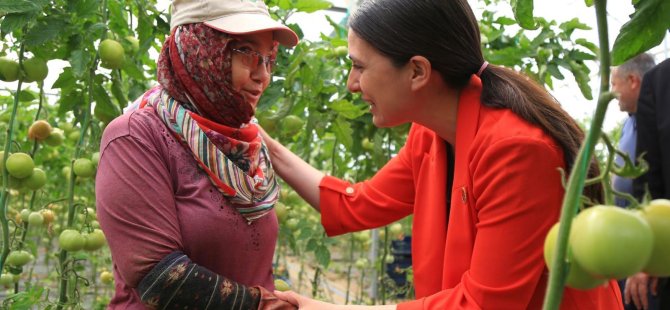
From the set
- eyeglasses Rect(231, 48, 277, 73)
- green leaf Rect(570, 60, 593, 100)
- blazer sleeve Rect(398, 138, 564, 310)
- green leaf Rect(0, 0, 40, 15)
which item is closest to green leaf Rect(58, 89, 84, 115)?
green leaf Rect(0, 0, 40, 15)

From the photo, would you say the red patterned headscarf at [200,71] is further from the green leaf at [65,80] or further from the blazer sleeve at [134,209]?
the green leaf at [65,80]

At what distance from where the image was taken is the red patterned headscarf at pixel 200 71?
1356 mm

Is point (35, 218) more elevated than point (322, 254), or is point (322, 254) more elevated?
point (35, 218)

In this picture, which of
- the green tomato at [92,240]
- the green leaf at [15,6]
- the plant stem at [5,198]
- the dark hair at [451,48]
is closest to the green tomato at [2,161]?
the plant stem at [5,198]

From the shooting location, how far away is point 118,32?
6.90 ft

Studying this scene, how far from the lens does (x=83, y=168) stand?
1.76m

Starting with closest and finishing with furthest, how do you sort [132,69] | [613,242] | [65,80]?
[613,242], [65,80], [132,69]

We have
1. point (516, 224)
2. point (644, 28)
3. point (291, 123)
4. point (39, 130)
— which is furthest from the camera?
point (291, 123)

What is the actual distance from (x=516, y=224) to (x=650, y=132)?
3.70 ft

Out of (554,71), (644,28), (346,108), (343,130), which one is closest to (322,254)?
(343,130)

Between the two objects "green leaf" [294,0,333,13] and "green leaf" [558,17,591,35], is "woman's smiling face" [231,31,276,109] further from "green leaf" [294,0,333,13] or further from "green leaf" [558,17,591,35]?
"green leaf" [558,17,591,35]

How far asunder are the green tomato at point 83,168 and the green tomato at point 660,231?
1544 millimetres

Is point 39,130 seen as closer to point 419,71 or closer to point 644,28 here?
point 419,71

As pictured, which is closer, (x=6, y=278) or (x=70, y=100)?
(x=70, y=100)
